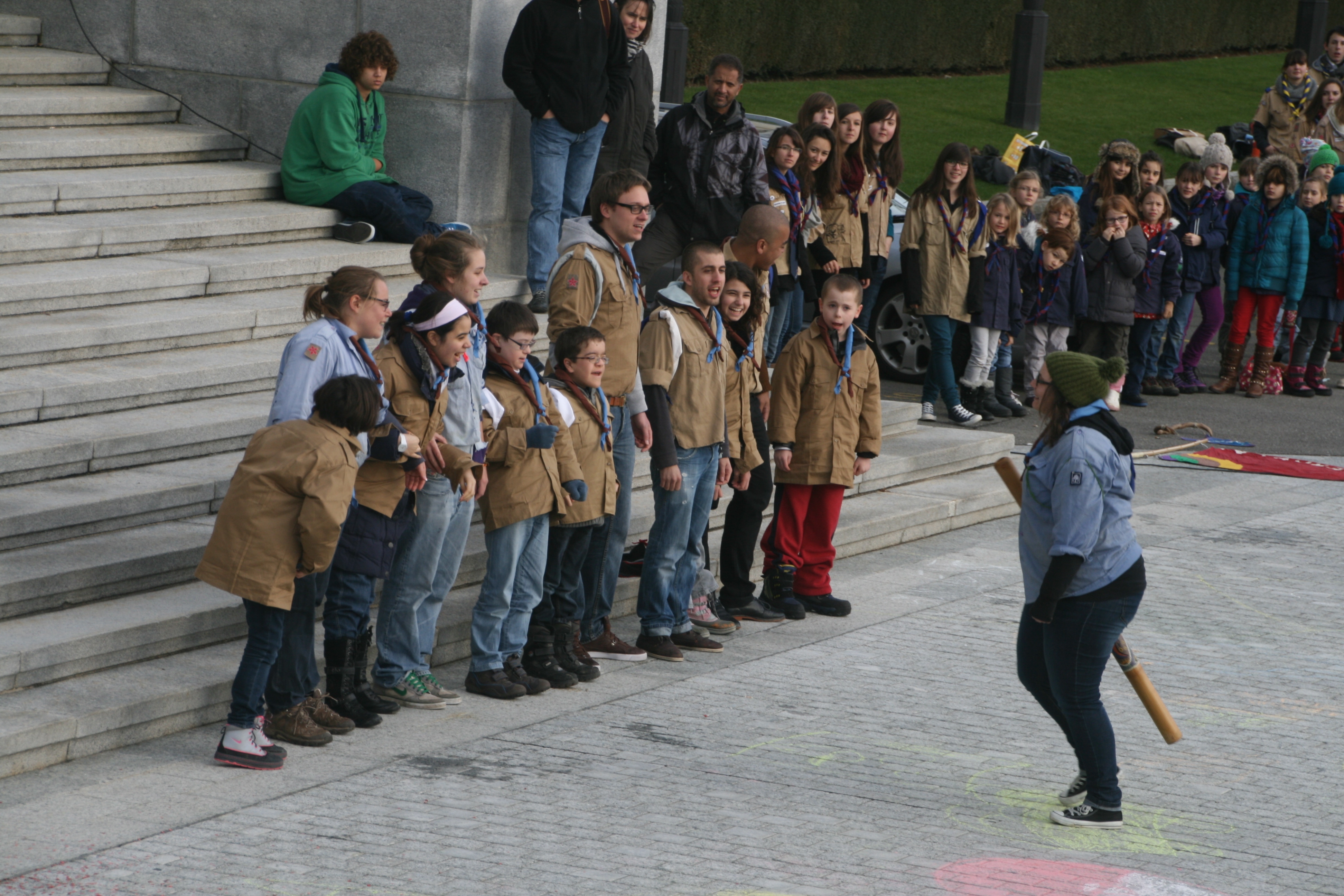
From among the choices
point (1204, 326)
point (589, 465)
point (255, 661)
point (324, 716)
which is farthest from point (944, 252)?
point (255, 661)

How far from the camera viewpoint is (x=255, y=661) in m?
5.65

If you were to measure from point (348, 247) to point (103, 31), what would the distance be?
2605 millimetres

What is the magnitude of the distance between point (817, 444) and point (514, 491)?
202 centimetres

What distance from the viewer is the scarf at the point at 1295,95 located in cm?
1828

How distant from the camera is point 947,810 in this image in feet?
18.7

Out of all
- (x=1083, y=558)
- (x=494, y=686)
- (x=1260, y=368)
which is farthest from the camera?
(x=1260, y=368)

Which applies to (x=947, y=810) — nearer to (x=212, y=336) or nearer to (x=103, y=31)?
(x=212, y=336)

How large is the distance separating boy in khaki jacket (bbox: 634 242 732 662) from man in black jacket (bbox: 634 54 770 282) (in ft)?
A: 8.19

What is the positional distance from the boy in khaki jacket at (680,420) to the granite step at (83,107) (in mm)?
4887

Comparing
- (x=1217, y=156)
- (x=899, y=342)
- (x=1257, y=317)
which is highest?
(x=1217, y=156)

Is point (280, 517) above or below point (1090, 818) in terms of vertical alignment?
above

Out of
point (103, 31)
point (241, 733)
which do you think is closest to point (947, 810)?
point (241, 733)

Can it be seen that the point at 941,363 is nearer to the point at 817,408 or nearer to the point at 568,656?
the point at 817,408

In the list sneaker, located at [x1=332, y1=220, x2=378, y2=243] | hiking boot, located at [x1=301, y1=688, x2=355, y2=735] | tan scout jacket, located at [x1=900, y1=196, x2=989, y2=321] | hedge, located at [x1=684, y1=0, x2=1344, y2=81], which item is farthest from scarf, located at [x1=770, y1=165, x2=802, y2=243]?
hedge, located at [x1=684, y1=0, x2=1344, y2=81]
